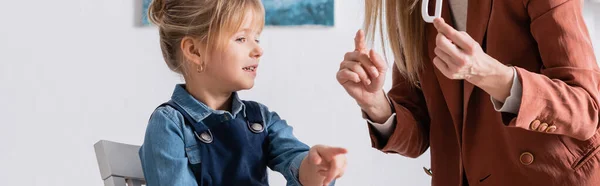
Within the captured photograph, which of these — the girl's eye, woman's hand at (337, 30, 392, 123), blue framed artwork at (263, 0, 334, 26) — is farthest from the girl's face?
blue framed artwork at (263, 0, 334, 26)

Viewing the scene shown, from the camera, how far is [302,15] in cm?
279

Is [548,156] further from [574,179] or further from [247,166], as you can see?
[247,166]

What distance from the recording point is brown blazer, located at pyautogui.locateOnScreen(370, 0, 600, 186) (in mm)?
1164

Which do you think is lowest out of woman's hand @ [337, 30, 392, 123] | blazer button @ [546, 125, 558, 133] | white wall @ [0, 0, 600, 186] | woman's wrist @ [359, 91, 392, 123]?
white wall @ [0, 0, 600, 186]

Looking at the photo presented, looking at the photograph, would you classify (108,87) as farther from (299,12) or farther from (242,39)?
(242,39)

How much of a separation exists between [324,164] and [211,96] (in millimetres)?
284

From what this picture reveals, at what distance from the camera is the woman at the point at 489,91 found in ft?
3.70

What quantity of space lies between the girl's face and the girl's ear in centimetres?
3

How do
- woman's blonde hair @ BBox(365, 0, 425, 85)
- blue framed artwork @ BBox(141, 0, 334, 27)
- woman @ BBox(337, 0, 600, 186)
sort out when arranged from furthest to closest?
1. blue framed artwork @ BBox(141, 0, 334, 27)
2. woman's blonde hair @ BBox(365, 0, 425, 85)
3. woman @ BBox(337, 0, 600, 186)

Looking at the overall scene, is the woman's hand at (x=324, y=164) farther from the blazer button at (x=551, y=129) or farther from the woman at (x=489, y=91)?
the blazer button at (x=551, y=129)

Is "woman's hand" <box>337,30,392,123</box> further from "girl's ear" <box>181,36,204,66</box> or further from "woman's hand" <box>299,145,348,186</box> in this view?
"girl's ear" <box>181,36,204,66</box>

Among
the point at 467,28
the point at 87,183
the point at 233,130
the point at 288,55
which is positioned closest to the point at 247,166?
the point at 233,130

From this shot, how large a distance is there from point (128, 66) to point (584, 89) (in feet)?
6.48

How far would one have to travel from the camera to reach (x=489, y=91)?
1132 millimetres
